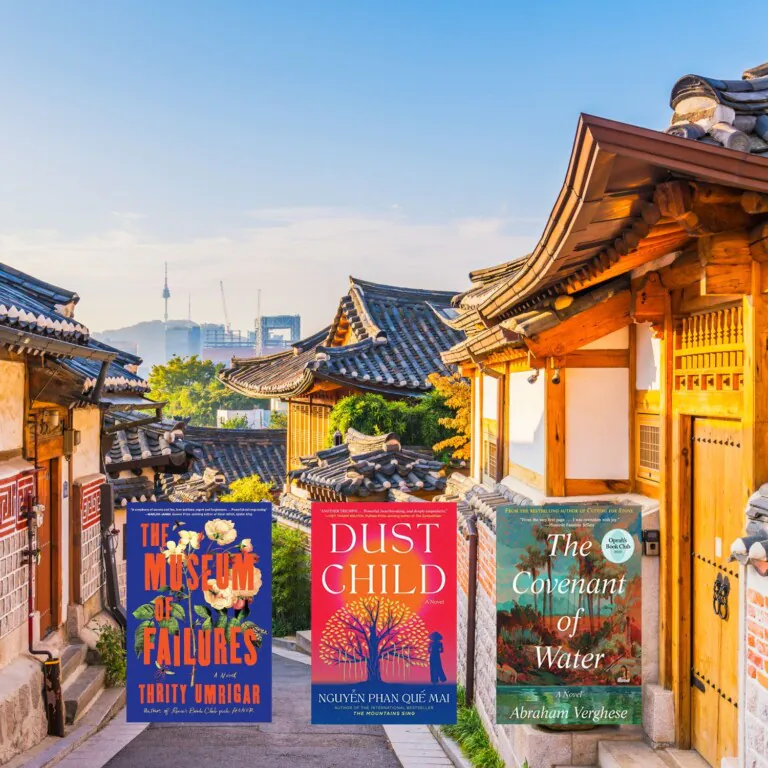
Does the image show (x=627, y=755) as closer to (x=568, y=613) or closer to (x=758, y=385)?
(x=568, y=613)

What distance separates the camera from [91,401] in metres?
10.7

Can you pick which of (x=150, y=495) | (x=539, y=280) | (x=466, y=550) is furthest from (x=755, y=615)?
(x=150, y=495)

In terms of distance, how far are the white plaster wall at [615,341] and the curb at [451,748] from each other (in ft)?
14.1

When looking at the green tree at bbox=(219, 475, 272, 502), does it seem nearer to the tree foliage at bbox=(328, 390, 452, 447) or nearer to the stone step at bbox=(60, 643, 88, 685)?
the tree foliage at bbox=(328, 390, 452, 447)

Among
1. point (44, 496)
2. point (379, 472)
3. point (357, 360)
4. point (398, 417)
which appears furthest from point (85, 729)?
point (357, 360)

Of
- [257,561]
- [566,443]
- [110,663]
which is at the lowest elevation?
[110,663]

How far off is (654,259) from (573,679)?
309 cm

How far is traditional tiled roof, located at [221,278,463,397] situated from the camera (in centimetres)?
2067

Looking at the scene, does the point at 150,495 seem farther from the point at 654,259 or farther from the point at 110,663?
the point at 654,259

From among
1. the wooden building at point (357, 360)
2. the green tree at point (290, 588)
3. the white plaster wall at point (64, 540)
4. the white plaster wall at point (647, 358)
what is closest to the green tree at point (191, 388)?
the wooden building at point (357, 360)

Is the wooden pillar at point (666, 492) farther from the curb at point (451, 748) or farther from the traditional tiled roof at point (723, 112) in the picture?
the curb at point (451, 748)

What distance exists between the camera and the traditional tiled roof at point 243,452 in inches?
1205

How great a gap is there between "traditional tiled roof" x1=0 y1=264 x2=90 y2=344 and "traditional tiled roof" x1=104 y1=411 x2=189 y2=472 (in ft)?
15.7

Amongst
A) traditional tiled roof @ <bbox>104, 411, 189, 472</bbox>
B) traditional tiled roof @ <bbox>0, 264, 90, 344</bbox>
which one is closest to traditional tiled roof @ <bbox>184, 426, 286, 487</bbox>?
traditional tiled roof @ <bbox>104, 411, 189, 472</bbox>
